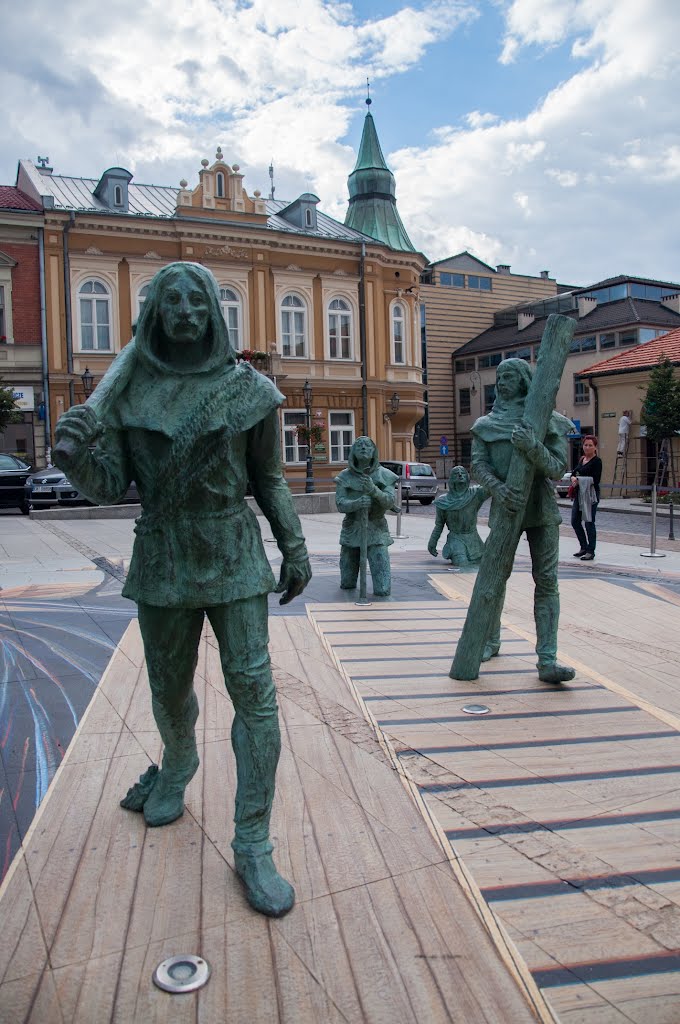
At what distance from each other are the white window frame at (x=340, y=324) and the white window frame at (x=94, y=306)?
7819 mm

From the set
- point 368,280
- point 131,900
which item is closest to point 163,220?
point 368,280

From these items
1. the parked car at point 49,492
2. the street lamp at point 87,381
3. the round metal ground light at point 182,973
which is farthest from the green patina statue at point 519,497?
the street lamp at point 87,381

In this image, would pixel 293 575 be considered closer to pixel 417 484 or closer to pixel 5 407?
pixel 5 407

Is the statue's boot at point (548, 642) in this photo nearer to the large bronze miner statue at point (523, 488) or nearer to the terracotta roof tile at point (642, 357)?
the large bronze miner statue at point (523, 488)

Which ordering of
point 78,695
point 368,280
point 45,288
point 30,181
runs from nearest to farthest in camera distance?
point 78,695
point 45,288
point 30,181
point 368,280

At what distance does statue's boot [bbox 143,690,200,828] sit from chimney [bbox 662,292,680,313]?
37.6 m

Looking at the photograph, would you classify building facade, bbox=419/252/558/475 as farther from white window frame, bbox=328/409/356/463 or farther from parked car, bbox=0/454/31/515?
parked car, bbox=0/454/31/515

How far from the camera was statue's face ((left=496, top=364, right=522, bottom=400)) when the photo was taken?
5219 mm

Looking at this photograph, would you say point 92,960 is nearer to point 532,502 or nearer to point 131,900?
point 131,900

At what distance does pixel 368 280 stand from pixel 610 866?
2996 centimetres

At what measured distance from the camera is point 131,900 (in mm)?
2695

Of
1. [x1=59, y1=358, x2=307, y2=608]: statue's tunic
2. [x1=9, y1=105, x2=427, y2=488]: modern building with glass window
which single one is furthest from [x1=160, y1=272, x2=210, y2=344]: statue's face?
[x1=9, y1=105, x2=427, y2=488]: modern building with glass window

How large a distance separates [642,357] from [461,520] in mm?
18772

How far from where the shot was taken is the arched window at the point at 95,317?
27.1 metres
